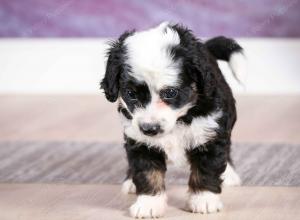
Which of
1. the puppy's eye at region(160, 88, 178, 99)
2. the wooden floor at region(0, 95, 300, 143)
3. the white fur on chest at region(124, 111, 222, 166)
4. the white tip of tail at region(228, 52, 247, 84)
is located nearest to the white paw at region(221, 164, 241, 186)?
the white tip of tail at region(228, 52, 247, 84)

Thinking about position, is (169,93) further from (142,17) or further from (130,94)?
(142,17)

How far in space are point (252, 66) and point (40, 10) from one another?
1.83m

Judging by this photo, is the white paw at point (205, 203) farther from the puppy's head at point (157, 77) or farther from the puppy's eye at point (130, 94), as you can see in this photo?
the puppy's eye at point (130, 94)

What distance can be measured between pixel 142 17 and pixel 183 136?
11.2 feet

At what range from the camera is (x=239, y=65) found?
3.47 meters

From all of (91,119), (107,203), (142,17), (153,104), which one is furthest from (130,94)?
(142,17)

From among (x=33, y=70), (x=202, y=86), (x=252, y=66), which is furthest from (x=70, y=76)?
(x=202, y=86)

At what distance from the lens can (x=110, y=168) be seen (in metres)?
3.93

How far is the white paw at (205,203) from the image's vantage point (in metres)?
3.05

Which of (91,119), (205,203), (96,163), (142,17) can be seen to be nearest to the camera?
(205,203)

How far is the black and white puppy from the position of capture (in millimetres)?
2803

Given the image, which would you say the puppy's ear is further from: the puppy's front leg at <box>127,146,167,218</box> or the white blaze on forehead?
the puppy's front leg at <box>127,146,167,218</box>

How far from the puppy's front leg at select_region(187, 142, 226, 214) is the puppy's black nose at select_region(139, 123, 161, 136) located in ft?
0.94

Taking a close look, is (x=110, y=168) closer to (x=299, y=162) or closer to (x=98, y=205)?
(x=98, y=205)
